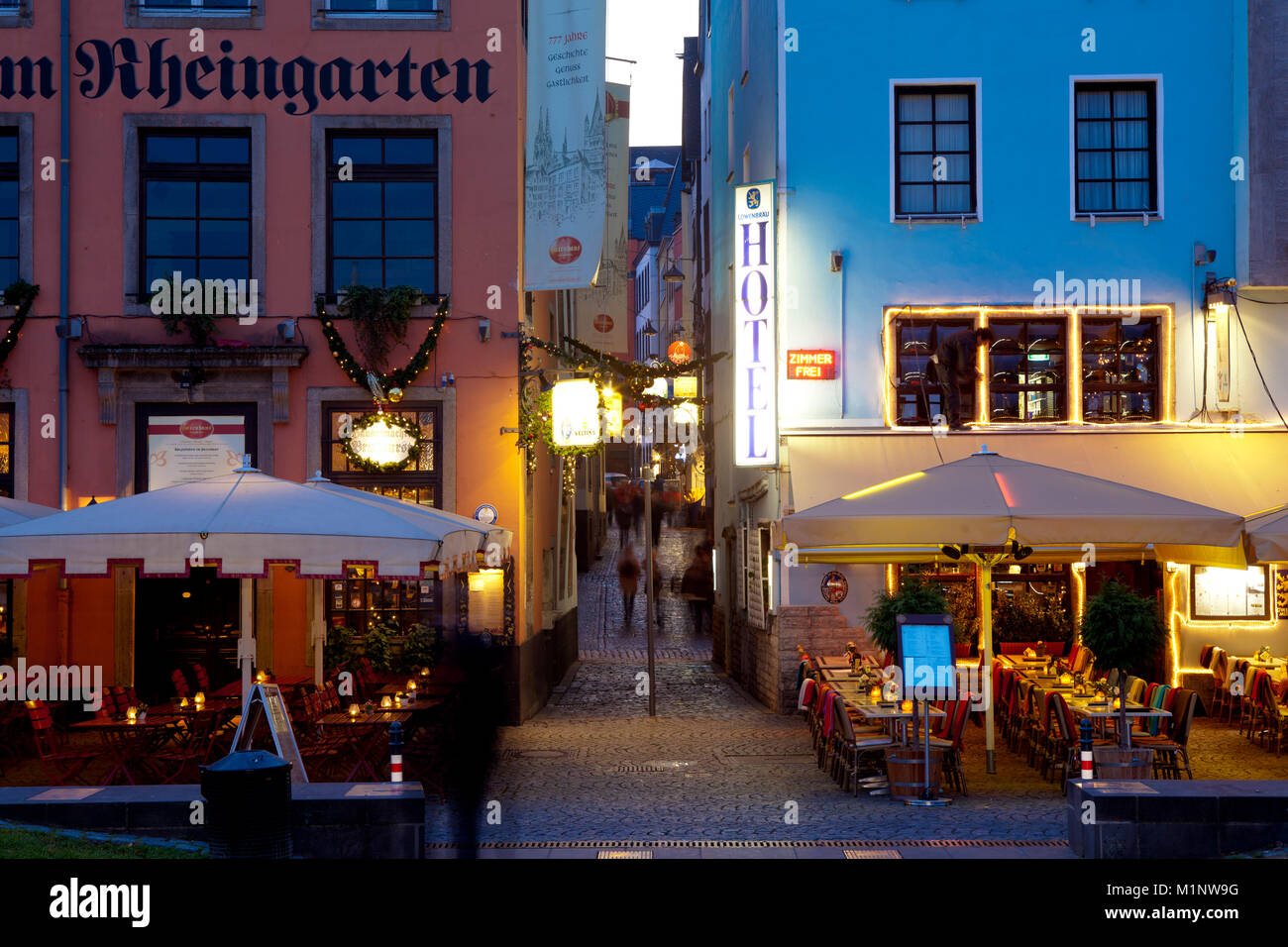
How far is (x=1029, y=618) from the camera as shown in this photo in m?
18.2

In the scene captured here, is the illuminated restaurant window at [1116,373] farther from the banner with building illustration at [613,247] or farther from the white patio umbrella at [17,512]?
the white patio umbrella at [17,512]

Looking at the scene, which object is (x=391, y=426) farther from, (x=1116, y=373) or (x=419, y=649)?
(x=1116, y=373)

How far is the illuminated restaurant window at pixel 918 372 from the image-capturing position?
17969mm

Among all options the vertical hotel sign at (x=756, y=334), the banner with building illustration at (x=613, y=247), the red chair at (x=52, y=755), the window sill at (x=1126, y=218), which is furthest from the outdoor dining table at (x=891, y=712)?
the window sill at (x=1126, y=218)

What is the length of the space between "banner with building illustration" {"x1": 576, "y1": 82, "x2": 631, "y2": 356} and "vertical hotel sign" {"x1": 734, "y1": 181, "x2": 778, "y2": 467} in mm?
1803

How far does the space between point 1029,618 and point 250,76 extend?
11.8m

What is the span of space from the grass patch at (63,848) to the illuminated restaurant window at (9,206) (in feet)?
32.4

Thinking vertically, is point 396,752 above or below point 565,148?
below

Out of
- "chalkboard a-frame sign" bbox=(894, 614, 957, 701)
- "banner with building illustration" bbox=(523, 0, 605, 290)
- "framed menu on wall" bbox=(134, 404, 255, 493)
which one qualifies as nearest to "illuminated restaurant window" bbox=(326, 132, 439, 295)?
"banner with building illustration" bbox=(523, 0, 605, 290)

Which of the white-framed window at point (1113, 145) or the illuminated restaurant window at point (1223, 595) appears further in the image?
the white-framed window at point (1113, 145)

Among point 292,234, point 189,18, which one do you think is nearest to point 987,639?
point 292,234

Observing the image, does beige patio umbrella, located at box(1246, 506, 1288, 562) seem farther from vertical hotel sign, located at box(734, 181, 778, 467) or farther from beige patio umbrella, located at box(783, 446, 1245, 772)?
vertical hotel sign, located at box(734, 181, 778, 467)
